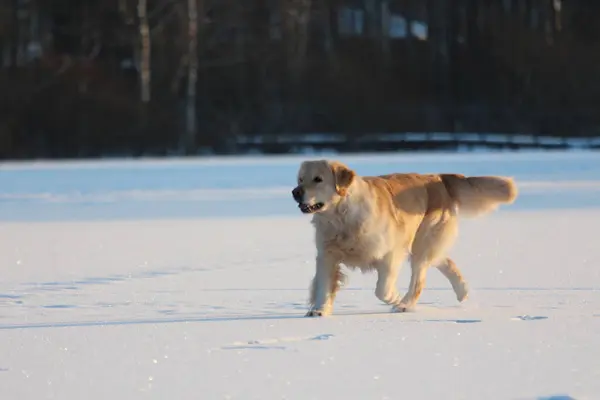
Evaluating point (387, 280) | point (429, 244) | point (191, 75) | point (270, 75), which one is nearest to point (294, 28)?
point (270, 75)

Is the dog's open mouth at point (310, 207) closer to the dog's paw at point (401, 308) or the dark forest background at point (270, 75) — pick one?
the dog's paw at point (401, 308)

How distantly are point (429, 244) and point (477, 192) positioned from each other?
1.87 ft

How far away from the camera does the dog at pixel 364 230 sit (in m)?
6.77

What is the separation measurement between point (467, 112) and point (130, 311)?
92.1 feet

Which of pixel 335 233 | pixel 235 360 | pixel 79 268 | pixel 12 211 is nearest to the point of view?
pixel 235 360

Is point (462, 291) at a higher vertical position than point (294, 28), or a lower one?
lower

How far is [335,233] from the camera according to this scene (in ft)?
22.3

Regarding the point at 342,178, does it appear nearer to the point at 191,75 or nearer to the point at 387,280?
the point at 387,280

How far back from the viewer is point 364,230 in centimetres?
677

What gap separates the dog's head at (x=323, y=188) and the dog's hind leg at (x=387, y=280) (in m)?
0.46

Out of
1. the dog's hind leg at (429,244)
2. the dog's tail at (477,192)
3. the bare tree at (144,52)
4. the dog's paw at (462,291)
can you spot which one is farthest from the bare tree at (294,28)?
the dog's paw at (462,291)

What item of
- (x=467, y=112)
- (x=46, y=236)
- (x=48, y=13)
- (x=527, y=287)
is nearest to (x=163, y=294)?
(x=527, y=287)

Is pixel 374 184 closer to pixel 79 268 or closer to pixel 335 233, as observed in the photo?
pixel 335 233

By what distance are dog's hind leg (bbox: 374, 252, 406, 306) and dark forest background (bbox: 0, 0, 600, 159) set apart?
24.9 meters
